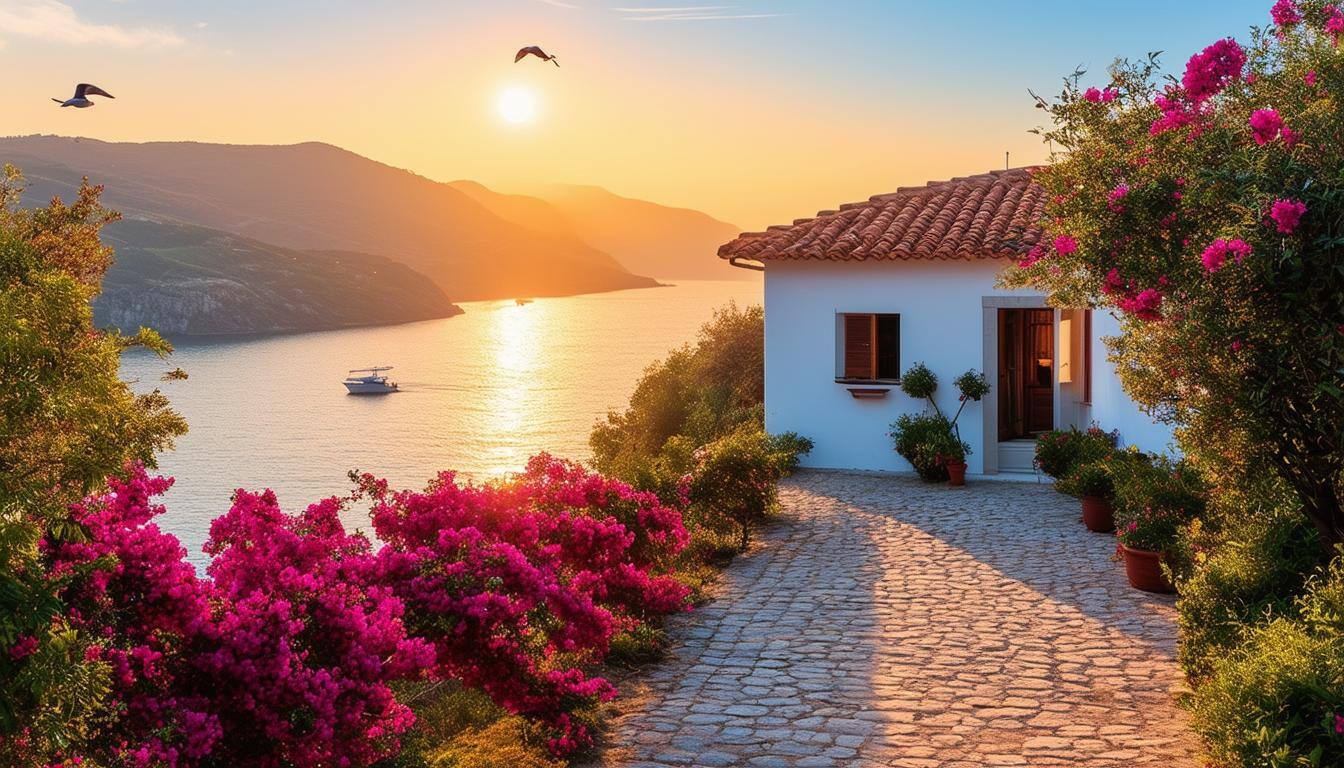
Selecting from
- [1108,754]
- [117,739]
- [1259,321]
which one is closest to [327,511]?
[117,739]

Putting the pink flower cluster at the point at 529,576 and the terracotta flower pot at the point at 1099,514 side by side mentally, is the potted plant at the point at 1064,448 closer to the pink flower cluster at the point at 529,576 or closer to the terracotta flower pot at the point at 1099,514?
the terracotta flower pot at the point at 1099,514

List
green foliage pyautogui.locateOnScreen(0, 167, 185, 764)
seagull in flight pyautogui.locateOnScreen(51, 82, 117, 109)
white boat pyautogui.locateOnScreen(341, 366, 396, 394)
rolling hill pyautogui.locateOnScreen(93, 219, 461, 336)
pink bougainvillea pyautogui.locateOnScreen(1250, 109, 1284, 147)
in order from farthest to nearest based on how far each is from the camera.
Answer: rolling hill pyautogui.locateOnScreen(93, 219, 461, 336) < white boat pyautogui.locateOnScreen(341, 366, 396, 394) < seagull in flight pyautogui.locateOnScreen(51, 82, 117, 109) < pink bougainvillea pyautogui.locateOnScreen(1250, 109, 1284, 147) < green foliage pyautogui.locateOnScreen(0, 167, 185, 764)

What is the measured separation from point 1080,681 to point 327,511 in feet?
16.2

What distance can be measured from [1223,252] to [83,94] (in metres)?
8.95

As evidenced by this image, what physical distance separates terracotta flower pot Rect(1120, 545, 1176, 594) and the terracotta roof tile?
21.1 ft

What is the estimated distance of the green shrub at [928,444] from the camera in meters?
16.0

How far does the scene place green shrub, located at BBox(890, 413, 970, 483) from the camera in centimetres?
1605

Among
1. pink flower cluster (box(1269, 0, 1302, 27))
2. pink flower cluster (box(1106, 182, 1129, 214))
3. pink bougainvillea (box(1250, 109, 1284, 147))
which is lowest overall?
pink flower cluster (box(1106, 182, 1129, 214))

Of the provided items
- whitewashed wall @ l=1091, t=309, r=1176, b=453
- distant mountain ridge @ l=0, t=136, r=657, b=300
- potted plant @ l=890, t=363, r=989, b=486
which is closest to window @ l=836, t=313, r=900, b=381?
potted plant @ l=890, t=363, r=989, b=486

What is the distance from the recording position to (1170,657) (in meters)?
7.86

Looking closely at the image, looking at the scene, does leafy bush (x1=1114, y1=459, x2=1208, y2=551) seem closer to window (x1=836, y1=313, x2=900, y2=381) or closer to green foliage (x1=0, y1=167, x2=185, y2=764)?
window (x1=836, y1=313, x2=900, y2=381)

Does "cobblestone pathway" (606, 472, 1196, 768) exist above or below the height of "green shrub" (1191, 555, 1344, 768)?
below

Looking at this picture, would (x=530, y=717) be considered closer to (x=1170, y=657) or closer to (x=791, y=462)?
(x=1170, y=657)

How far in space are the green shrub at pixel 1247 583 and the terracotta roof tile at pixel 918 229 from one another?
29.3ft
